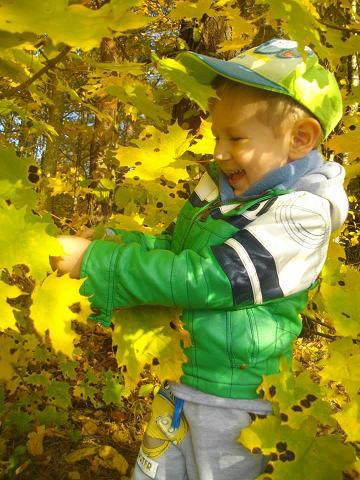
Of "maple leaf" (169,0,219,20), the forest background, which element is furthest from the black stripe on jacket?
"maple leaf" (169,0,219,20)

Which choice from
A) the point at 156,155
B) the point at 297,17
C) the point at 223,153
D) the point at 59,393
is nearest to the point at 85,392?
the point at 59,393

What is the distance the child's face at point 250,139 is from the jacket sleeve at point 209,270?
0.70 feet

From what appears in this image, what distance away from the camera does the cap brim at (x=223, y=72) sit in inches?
55.5

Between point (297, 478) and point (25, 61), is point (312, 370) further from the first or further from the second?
point (25, 61)

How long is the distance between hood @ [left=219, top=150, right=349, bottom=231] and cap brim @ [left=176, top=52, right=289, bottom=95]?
9.1 inches

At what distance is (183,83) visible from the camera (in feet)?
4.61

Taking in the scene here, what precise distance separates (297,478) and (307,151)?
98 centimetres

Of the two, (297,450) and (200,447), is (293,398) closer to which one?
(297,450)

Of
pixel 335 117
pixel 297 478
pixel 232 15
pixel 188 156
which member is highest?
pixel 232 15

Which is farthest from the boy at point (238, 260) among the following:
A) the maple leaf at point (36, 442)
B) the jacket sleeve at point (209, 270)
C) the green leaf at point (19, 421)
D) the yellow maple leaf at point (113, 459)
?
the green leaf at point (19, 421)

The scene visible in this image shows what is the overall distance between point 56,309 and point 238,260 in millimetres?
476

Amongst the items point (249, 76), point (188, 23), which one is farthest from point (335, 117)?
point (188, 23)

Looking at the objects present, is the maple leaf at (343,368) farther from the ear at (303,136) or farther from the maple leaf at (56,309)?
the maple leaf at (56,309)

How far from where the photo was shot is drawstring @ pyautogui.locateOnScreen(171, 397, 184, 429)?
151 centimetres
